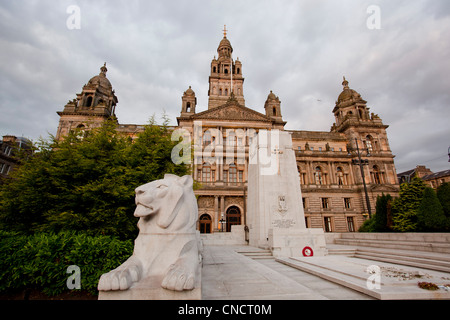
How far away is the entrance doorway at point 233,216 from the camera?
94.3ft

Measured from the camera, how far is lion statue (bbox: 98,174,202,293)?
3.14 m

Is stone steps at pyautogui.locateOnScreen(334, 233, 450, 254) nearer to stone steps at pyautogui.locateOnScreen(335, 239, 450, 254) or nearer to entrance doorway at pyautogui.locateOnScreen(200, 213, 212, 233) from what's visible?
stone steps at pyautogui.locateOnScreen(335, 239, 450, 254)

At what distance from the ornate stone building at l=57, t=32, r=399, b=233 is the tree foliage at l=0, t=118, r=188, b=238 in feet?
65.6

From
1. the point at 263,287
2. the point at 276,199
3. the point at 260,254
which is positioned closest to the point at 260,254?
the point at 260,254

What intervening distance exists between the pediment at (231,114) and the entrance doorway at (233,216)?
46.9ft

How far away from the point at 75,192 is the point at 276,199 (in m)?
9.97

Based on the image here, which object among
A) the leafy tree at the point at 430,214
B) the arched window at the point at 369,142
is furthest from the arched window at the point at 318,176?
the leafy tree at the point at 430,214

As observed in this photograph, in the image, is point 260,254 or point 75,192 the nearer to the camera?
→ point 75,192

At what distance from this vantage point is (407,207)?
13.1 meters

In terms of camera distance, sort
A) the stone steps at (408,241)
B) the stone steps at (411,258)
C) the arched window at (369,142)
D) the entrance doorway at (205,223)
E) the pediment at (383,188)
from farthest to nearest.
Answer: the arched window at (369,142), the pediment at (383,188), the entrance doorway at (205,223), the stone steps at (408,241), the stone steps at (411,258)

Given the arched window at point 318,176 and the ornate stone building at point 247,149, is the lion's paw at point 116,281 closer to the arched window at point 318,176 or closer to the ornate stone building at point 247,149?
the ornate stone building at point 247,149

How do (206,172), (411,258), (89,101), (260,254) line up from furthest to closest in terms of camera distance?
(89,101) → (206,172) → (260,254) → (411,258)

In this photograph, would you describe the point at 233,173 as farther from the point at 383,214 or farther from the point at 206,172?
the point at 383,214
